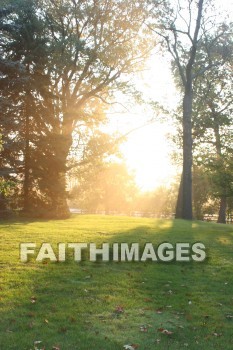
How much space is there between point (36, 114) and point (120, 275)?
65.7 ft

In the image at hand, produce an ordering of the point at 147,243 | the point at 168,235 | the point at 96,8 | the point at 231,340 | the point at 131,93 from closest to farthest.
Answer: the point at 231,340 → the point at 147,243 → the point at 168,235 → the point at 96,8 → the point at 131,93

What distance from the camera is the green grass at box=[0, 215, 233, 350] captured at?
292 inches

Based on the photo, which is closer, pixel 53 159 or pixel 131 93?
pixel 53 159

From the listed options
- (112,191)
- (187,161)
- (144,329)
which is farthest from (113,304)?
(112,191)

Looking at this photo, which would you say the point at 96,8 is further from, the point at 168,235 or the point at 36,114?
the point at 168,235

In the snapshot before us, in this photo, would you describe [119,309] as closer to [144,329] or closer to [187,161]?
[144,329]

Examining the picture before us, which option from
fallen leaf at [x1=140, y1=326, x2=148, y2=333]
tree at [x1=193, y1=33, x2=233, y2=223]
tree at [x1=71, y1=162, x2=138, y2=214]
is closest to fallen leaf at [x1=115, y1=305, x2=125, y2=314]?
fallen leaf at [x1=140, y1=326, x2=148, y2=333]

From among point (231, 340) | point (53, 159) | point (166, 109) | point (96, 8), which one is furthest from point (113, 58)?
point (231, 340)

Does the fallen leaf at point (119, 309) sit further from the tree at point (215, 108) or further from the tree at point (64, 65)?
the tree at point (215, 108)

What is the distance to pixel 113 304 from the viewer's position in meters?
9.25

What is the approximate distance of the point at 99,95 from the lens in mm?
38344

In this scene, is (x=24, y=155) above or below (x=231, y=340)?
above

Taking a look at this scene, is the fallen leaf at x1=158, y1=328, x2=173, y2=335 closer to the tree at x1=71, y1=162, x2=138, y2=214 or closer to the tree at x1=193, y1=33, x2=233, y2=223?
A: the tree at x1=193, y1=33, x2=233, y2=223

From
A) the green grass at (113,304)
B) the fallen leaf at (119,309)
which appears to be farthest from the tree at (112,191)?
the fallen leaf at (119,309)
